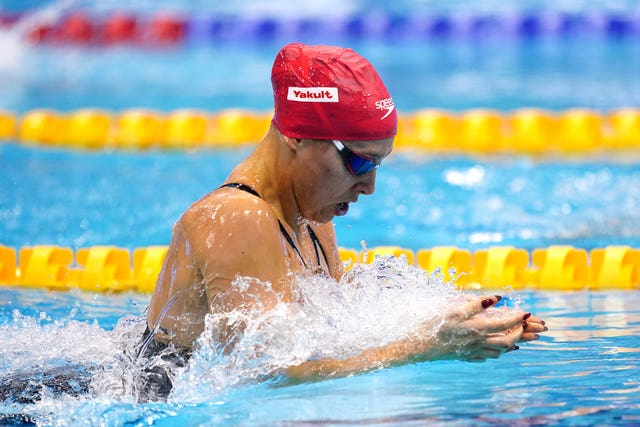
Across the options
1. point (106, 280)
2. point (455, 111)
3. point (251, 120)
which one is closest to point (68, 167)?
point (251, 120)

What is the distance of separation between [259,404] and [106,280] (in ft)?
7.72

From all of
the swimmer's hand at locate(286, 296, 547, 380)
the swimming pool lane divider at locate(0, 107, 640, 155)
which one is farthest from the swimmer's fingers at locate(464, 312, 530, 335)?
the swimming pool lane divider at locate(0, 107, 640, 155)

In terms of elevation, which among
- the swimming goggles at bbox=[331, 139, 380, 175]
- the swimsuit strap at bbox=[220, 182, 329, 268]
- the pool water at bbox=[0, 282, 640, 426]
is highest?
the swimming goggles at bbox=[331, 139, 380, 175]

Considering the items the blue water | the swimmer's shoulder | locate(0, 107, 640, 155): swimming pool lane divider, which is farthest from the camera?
locate(0, 107, 640, 155): swimming pool lane divider

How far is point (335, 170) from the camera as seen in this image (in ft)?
8.27

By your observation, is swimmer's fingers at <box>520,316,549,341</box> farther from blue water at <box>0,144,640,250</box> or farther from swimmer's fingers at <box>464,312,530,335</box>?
blue water at <box>0,144,640,250</box>

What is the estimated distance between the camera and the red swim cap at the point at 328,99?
251 cm

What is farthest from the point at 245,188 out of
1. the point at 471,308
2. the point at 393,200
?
the point at 393,200

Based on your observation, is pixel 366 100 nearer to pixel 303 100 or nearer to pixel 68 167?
pixel 303 100

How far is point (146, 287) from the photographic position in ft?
15.8

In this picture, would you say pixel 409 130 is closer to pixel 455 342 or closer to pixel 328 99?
pixel 328 99

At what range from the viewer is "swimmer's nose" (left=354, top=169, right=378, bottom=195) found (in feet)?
8.35

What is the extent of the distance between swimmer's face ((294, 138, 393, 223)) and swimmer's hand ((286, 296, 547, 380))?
1.30ft

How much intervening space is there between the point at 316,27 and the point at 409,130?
535 centimetres
